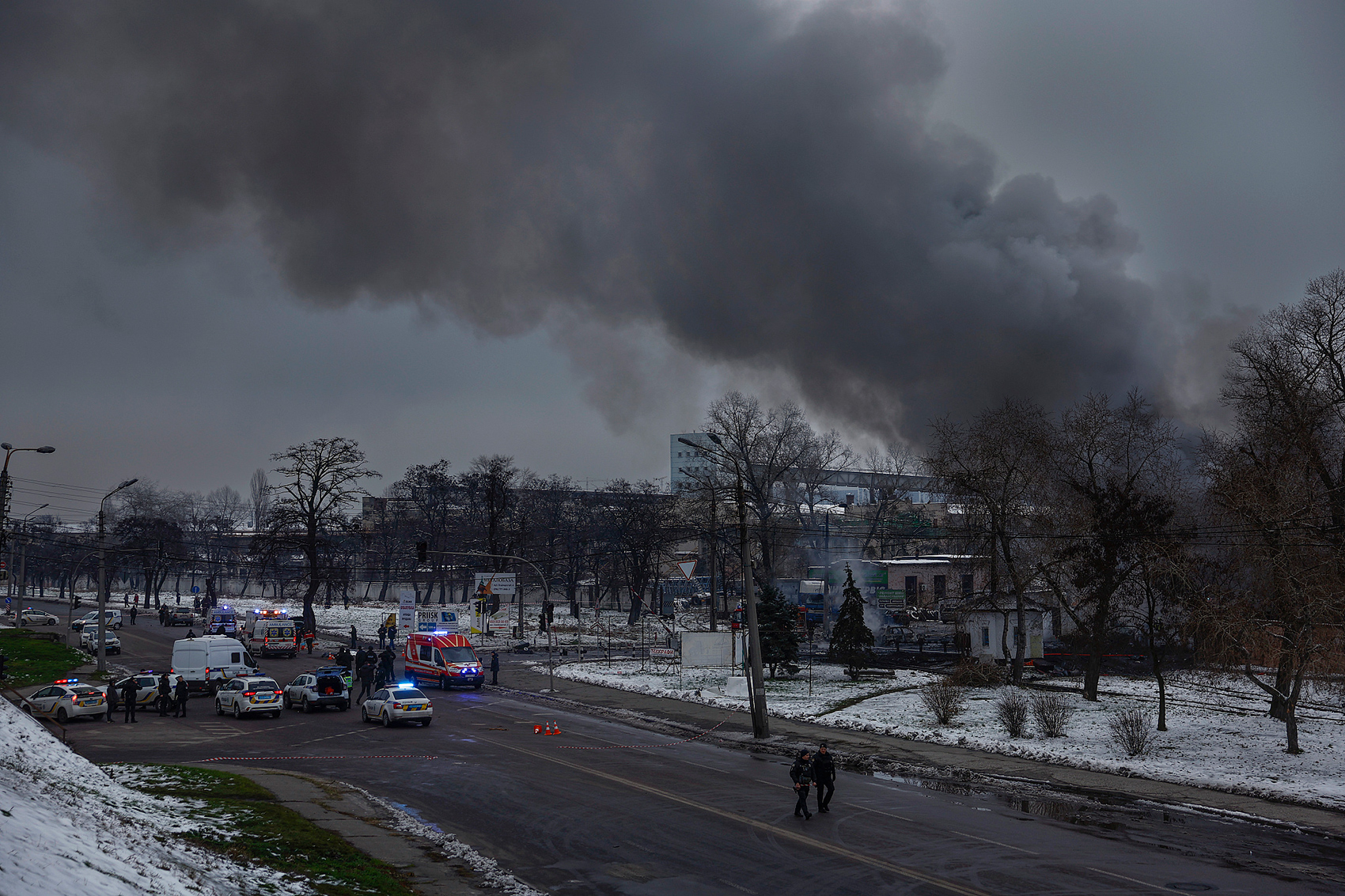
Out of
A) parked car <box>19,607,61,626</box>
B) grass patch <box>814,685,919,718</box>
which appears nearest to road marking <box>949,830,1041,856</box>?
grass patch <box>814,685,919,718</box>

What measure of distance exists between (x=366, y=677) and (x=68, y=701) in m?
10.7

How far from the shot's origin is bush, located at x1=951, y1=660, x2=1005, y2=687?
125 feet

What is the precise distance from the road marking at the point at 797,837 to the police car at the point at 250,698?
1446 centimetres

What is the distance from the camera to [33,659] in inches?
1944

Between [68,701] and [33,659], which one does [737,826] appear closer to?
[68,701]

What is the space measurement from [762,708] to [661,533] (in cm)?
5107

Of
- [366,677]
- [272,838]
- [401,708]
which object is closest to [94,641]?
[366,677]

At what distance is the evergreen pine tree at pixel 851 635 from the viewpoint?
44.0m

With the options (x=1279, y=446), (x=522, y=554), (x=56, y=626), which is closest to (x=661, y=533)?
(x=522, y=554)

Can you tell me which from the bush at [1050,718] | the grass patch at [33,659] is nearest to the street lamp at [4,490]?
the grass patch at [33,659]

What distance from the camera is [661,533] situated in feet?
263

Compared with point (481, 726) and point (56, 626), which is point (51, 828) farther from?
point (56, 626)

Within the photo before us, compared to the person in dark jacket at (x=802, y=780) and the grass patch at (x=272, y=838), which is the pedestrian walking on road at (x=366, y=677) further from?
the person in dark jacket at (x=802, y=780)

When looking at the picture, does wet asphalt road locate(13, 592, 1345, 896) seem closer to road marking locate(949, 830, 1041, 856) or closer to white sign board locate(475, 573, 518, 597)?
road marking locate(949, 830, 1041, 856)
